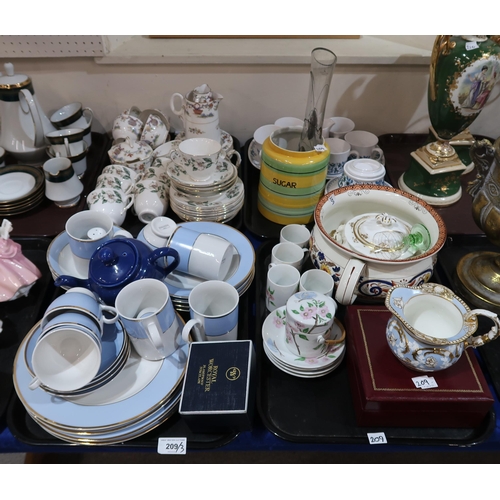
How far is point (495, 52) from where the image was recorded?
1148 millimetres

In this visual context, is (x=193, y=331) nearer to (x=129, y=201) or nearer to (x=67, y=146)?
(x=129, y=201)

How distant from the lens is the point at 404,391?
847 millimetres

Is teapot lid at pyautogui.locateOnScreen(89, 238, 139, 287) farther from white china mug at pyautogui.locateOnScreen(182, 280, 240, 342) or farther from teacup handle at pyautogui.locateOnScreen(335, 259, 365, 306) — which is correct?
teacup handle at pyautogui.locateOnScreen(335, 259, 365, 306)

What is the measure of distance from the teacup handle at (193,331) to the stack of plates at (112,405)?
0.07 meters

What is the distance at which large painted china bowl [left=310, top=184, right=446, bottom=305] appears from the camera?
3.17ft

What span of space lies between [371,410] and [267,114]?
3.98ft

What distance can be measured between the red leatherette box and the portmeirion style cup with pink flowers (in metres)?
0.08

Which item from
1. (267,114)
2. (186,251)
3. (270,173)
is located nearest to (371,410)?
(186,251)

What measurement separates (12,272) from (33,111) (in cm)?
62

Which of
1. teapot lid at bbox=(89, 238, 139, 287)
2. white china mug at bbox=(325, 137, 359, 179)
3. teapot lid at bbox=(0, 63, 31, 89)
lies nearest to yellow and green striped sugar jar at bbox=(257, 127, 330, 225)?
white china mug at bbox=(325, 137, 359, 179)

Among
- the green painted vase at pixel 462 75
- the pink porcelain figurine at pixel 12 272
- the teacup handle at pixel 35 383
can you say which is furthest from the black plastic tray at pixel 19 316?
the green painted vase at pixel 462 75

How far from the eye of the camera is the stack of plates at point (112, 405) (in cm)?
85

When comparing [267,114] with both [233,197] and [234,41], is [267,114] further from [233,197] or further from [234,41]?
[233,197]

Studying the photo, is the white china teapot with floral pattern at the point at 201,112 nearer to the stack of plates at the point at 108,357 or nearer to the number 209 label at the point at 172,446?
the stack of plates at the point at 108,357
